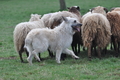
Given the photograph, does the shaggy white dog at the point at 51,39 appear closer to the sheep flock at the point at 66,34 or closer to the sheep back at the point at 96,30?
the sheep flock at the point at 66,34

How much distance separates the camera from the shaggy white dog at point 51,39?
8633mm

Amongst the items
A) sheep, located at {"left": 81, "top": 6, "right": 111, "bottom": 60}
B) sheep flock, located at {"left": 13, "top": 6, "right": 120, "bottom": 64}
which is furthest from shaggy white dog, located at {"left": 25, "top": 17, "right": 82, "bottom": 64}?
sheep, located at {"left": 81, "top": 6, "right": 111, "bottom": 60}

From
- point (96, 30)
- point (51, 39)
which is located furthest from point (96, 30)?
point (51, 39)

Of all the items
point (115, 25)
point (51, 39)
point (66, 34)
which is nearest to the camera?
point (51, 39)

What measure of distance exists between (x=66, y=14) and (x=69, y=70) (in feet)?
10.5

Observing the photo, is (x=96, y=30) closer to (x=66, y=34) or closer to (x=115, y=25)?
(x=115, y=25)

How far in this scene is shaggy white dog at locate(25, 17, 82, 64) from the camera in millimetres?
8633

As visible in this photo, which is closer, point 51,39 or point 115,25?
point 51,39

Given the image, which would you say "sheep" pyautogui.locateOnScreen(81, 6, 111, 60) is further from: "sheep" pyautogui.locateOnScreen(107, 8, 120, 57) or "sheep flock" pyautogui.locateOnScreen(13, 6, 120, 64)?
"sheep" pyautogui.locateOnScreen(107, 8, 120, 57)

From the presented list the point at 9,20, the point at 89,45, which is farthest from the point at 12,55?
the point at 9,20

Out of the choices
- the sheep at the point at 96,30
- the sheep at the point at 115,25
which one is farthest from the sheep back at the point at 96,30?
the sheep at the point at 115,25

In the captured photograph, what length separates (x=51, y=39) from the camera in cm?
889

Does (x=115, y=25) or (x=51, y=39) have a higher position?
(x=115, y=25)

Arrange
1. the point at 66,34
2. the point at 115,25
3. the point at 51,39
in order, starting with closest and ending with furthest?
1. the point at 51,39
2. the point at 66,34
3. the point at 115,25
